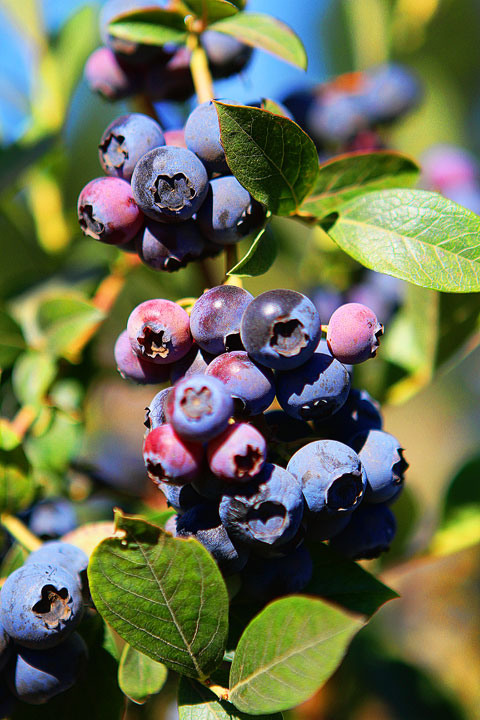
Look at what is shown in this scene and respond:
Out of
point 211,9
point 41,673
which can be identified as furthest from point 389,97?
point 41,673

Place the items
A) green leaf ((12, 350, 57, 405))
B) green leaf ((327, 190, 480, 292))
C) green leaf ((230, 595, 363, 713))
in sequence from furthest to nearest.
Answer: green leaf ((12, 350, 57, 405)) → green leaf ((327, 190, 480, 292)) → green leaf ((230, 595, 363, 713))

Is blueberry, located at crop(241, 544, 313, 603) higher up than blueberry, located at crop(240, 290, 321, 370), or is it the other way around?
blueberry, located at crop(240, 290, 321, 370)

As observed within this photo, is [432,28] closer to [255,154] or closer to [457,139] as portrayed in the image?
[457,139]

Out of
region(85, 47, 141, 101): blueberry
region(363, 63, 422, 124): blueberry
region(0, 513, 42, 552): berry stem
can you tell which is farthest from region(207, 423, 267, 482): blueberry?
region(363, 63, 422, 124): blueberry

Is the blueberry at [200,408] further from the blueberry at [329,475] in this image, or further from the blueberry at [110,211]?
the blueberry at [110,211]

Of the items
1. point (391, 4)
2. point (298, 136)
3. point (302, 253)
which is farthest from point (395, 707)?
point (391, 4)

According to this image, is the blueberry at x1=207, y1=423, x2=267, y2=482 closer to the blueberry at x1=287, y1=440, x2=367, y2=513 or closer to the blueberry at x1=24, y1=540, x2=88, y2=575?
the blueberry at x1=287, y1=440, x2=367, y2=513

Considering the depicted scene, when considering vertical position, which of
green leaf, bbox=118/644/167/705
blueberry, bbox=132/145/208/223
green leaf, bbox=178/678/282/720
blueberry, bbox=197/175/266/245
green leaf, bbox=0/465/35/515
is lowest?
A: green leaf, bbox=118/644/167/705

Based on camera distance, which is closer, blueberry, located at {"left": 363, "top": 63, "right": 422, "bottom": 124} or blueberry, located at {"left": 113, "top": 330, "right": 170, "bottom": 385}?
blueberry, located at {"left": 113, "top": 330, "right": 170, "bottom": 385}

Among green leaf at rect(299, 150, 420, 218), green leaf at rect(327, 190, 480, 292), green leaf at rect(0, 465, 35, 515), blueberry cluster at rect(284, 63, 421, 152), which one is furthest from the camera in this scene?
blueberry cluster at rect(284, 63, 421, 152)
